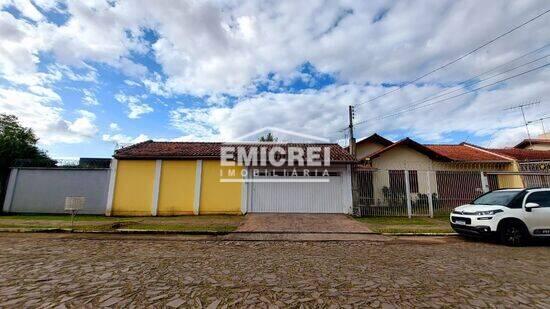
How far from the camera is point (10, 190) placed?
14180 millimetres

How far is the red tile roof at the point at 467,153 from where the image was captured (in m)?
19.0

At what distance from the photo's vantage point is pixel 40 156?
24219 mm

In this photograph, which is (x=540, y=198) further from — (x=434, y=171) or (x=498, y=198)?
(x=434, y=171)

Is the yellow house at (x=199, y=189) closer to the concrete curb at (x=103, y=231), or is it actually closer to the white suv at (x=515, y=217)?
the concrete curb at (x=103, y=231)

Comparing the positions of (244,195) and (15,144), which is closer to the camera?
(244,195)

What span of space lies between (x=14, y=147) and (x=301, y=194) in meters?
22.0

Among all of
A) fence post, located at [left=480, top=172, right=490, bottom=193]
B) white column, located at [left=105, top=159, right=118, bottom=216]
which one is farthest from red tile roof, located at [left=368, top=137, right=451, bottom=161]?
white column, located at [left=105, top=159, right=118, bottom=216]

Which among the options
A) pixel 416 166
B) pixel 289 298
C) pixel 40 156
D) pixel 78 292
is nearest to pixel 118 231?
pixel 78 292

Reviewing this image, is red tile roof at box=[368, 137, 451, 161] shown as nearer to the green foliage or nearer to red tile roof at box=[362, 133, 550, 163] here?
red tile roof at box=[362, 133, 550, 163]

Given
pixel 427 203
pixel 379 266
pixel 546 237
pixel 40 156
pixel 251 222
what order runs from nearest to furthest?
pixel 379 266
pixel 546 237
pixel 251 222
pixel 427 203
pixel 40 156

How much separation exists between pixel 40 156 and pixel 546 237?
32.9m

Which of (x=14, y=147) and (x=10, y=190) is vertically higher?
(x=14, y=147)

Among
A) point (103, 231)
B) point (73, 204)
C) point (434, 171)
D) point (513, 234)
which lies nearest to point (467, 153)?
point (434, 171)

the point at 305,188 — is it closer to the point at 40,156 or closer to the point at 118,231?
the point at 118,231
